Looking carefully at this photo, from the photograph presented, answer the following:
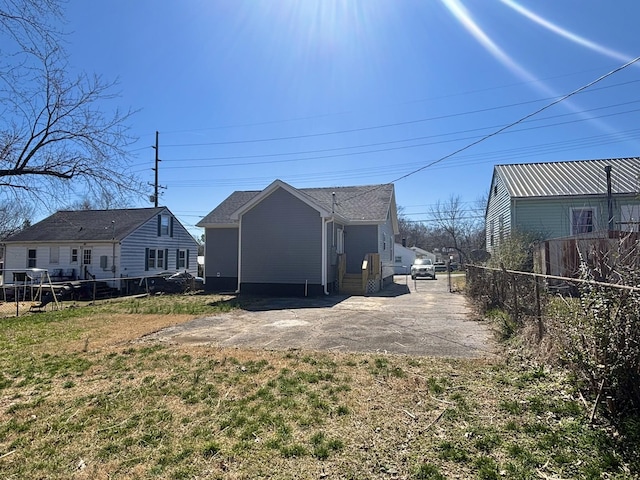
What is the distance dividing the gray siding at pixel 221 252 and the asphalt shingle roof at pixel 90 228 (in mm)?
6591

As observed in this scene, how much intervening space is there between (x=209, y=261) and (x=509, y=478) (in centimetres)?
1769

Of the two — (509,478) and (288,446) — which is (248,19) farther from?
(509,478)

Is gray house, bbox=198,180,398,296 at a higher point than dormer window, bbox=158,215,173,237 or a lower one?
lower

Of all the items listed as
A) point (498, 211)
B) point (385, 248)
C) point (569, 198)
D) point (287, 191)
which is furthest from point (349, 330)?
point (498, 211)

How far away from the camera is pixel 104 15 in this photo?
19.2 ft

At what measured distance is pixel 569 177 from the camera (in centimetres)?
1755

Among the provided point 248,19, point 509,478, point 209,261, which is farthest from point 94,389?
point 209,261

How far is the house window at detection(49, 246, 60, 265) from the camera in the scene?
900 inches

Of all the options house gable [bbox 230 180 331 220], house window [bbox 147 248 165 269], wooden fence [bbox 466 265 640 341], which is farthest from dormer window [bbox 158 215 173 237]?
wooden fence [bbox 466 265 640 341]

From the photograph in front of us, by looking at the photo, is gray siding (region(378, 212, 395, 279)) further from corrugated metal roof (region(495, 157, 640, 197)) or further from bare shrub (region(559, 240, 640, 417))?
bare shrub (region(559, 240, 640, 417))

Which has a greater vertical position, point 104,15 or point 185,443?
point 104,15

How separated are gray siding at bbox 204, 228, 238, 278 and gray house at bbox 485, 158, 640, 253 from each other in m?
11.9

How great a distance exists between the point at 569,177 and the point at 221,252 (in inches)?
675

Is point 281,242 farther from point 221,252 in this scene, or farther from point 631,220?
point 631,220
